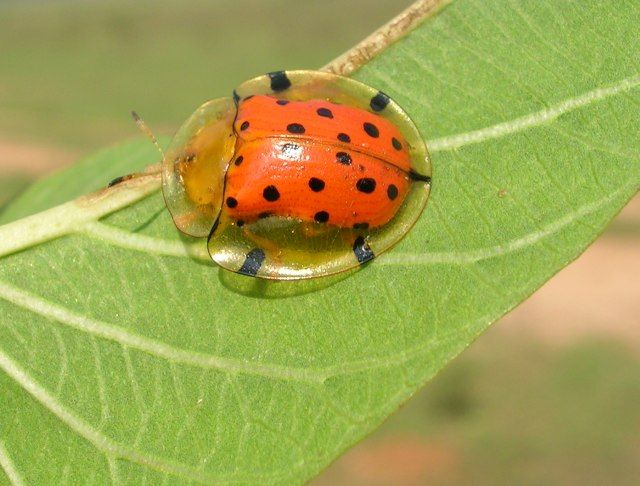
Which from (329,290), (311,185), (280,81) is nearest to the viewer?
(329,290)

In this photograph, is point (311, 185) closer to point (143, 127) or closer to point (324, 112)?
point (324, 112)

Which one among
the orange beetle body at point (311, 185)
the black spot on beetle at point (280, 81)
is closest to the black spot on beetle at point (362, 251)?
the orange beetle body at point (311, 185)

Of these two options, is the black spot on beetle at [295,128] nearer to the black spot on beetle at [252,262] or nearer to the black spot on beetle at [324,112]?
the black spot on beetle at [324,112]

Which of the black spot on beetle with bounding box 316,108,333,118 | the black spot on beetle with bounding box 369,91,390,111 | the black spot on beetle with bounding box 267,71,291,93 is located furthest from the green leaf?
the black spot on beetle with bounding box 267,71,291,93

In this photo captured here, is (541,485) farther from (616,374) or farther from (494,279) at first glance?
(494,279)

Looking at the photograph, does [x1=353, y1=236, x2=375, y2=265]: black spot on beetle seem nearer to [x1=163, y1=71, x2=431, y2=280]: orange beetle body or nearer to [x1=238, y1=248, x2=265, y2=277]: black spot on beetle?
[x1=163, y1=71, x2=431, y2=280]: orange beetle body

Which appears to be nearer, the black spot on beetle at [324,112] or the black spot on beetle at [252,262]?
the black spot on beetle at [252,262]

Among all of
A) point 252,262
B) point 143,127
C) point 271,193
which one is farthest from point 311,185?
point 143,127
